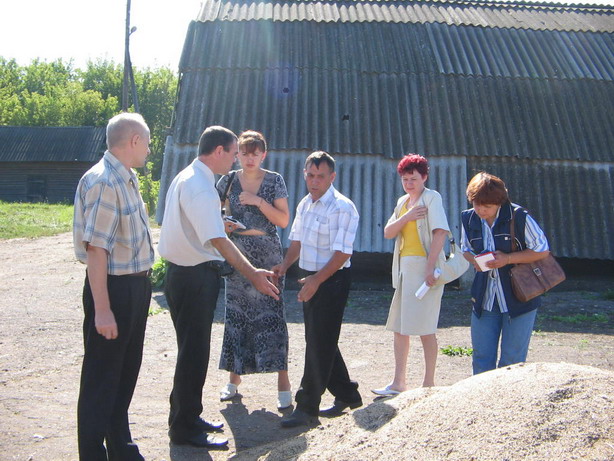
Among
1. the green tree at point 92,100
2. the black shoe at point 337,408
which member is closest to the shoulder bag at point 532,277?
the black shoe at point 337,408

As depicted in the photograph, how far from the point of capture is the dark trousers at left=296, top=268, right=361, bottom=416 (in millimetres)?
4949

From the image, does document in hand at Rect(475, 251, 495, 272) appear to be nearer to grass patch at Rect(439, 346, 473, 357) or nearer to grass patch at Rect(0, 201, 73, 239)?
grass patch at Rect(439, 346, 473, 357)

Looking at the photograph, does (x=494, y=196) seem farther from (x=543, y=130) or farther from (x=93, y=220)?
(x=543, y=130)

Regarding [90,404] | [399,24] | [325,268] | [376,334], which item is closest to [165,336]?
[376,334]

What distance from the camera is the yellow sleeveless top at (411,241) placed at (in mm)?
5652

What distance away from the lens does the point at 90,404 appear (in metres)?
3.85

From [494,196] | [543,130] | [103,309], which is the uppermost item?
[543,130]

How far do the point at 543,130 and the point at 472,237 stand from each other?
26.9 feet

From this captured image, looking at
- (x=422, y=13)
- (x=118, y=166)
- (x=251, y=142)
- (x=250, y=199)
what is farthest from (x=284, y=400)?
Result: (x=422, y=13)

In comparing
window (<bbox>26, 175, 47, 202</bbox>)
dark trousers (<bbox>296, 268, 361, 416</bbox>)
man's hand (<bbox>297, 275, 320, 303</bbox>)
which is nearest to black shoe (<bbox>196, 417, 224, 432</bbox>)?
dark trousers (<bbox>296, 268, 361, 416</bbox>)

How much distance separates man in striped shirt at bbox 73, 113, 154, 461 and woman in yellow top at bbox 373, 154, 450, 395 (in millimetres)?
2308

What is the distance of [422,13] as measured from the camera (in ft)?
49.5

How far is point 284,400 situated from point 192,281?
1453 mm

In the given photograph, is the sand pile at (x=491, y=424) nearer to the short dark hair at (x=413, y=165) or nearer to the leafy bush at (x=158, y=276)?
the short dark hair at (x=413, y=165)
